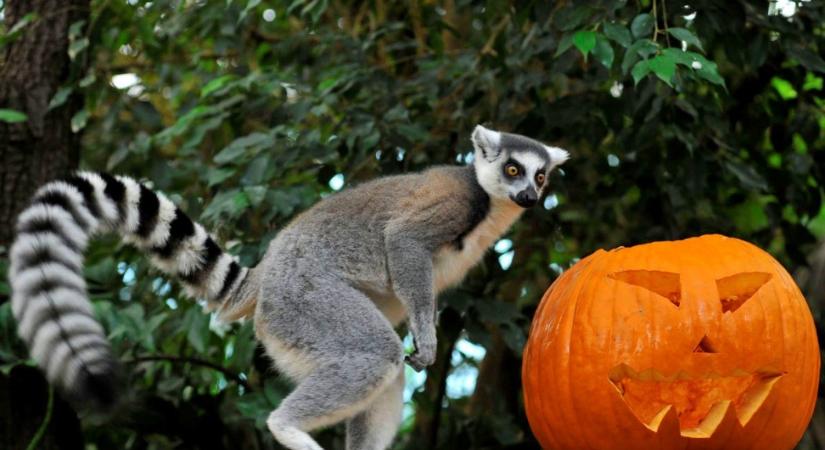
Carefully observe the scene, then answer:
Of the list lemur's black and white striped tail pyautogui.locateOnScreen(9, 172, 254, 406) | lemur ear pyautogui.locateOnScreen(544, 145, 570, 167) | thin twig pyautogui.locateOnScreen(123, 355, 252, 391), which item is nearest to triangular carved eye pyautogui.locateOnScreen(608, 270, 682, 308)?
lemur ear pyautogui.locateOnScreen(544, 145, 570, 167)

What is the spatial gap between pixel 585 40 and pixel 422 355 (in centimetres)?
122

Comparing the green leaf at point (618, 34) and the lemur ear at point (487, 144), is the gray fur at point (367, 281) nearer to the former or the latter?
the lemur ear at point (487, 144)

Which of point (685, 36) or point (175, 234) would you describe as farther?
point (175, 234)

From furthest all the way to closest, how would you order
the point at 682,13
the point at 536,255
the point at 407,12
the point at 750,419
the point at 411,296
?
1. the point at 407,12
2. the point at 536,255
3. the point at 682,13
4. the point at 411,296
5. the point at 750,419

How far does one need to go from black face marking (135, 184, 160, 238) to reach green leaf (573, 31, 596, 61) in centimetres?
157

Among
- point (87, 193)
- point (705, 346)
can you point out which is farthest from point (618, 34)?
point (87, 193)

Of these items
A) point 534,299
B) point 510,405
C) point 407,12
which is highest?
point 407,12

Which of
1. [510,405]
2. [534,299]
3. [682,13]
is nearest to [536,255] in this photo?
[534,299]

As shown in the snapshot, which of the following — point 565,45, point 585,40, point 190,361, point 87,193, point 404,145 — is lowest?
point 190,361

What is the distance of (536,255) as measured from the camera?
18.1ft

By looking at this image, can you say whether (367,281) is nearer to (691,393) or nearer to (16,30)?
(691,393)

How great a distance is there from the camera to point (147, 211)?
12.0 feet

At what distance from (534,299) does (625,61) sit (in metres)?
2.45

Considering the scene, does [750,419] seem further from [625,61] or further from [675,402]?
[625,61]
